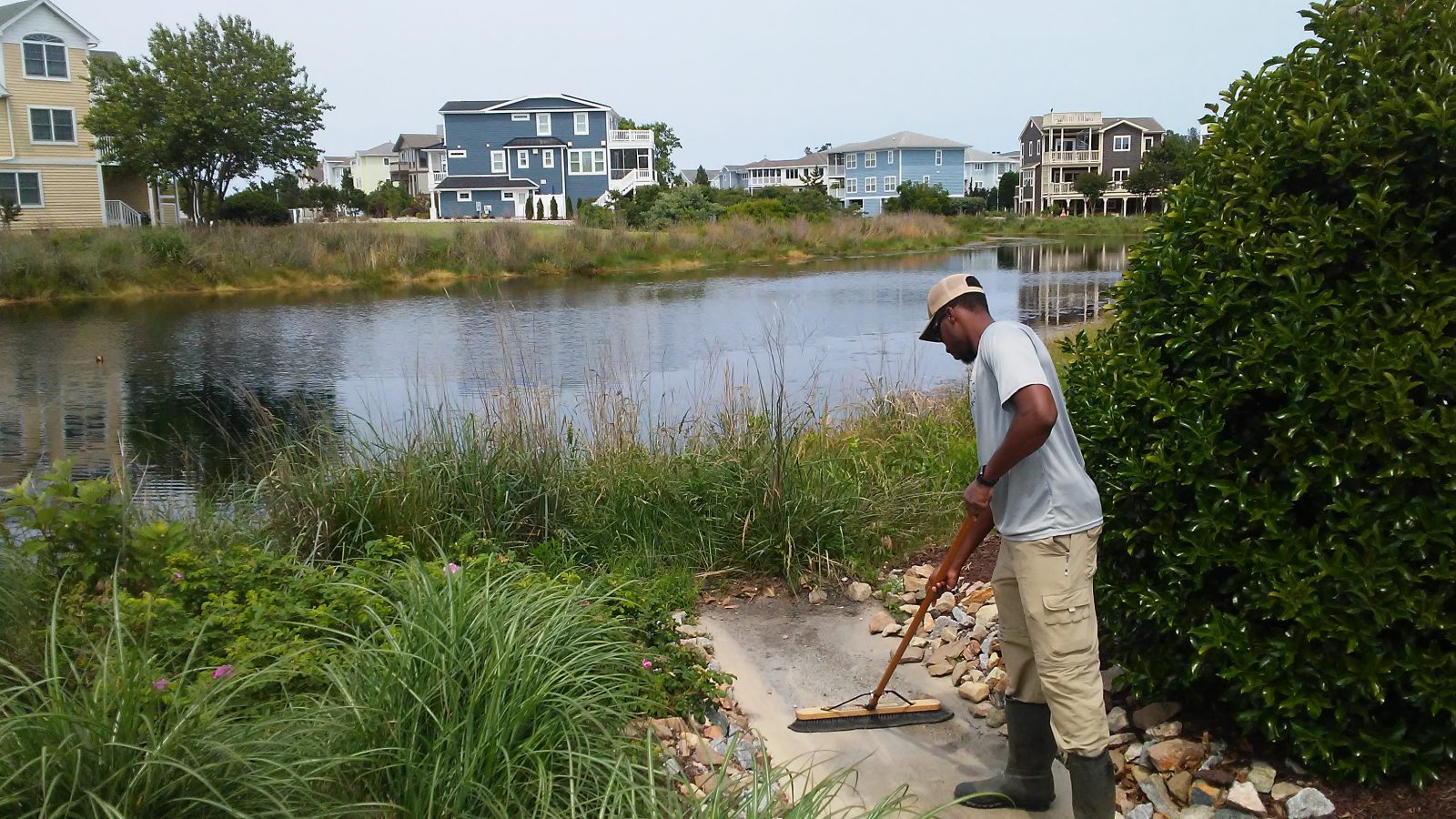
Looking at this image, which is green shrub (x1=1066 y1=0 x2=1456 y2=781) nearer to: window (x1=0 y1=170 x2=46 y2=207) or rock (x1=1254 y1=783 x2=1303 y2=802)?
rock (x1=1254 y1=783 x2=1303 y2=802)

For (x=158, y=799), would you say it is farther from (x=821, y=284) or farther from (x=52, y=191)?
(x=52, y=191)

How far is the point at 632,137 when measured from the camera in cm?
7406

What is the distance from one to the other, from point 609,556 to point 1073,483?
3.33 meters

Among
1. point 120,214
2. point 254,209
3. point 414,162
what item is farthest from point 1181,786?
point 414,162

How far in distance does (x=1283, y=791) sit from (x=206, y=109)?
47643 millimetres

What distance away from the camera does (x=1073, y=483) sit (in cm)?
362

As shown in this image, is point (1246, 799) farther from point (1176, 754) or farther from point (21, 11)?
point (21, 11)

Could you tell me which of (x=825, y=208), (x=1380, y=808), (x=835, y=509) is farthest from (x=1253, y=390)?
(x=825, y=208)

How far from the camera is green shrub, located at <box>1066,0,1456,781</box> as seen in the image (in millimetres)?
3393

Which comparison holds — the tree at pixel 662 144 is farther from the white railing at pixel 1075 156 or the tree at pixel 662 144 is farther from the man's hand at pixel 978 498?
the man's hand at pixel 978 498

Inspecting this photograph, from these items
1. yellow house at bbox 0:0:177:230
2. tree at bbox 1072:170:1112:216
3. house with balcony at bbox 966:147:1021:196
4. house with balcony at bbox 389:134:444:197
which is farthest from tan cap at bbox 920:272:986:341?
house with balcony at bbox 966:147:1021:196

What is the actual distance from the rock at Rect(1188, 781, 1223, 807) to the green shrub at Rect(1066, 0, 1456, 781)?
0.27 metres

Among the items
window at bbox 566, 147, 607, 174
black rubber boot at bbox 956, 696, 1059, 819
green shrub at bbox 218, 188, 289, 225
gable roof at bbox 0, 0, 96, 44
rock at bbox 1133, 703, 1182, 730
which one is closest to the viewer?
black rubber boot at bbox 956, 696, 1059, 819

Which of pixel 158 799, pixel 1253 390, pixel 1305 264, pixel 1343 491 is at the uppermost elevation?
pixel 1305 264
